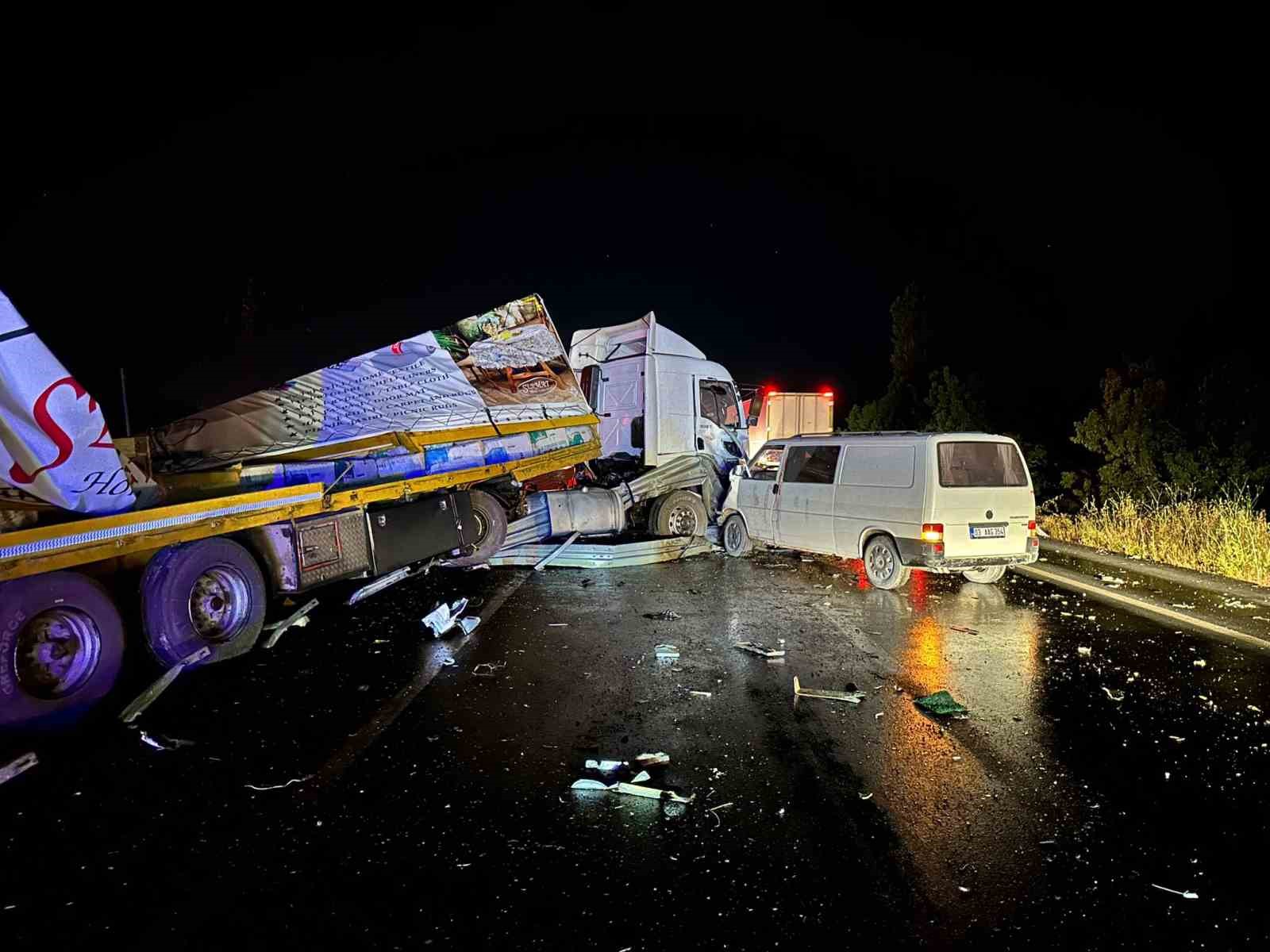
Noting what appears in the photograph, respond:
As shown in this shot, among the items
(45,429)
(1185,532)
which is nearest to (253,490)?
(45,429)

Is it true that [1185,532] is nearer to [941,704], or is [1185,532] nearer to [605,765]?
[941,704]

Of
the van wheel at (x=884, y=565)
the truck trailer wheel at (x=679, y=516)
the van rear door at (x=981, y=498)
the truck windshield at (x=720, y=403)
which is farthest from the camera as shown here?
the truck windshield at (x=720, y=403)

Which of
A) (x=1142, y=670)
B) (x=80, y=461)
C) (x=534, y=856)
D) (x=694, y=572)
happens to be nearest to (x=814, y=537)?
(x=694, y=572)

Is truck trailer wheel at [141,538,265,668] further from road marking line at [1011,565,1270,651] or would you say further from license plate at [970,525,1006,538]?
road marking line at [1011,565,1270,651]

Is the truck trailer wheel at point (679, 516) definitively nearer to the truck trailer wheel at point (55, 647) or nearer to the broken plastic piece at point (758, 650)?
the broken plastic piece at point (758, 650)

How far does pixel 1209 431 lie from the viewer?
1006 cm

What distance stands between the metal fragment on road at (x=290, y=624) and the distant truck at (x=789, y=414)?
15954 millimetres

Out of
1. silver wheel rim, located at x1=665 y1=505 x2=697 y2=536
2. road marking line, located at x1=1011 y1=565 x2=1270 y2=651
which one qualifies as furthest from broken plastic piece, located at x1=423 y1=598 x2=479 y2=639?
road marking line, located at x1=1011 y1=565 x2=1270 y2=651

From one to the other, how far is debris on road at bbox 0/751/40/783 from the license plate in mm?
7834

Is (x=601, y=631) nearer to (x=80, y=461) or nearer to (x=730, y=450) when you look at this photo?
(x=80, y=461)

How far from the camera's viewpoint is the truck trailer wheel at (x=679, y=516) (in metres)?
11.3

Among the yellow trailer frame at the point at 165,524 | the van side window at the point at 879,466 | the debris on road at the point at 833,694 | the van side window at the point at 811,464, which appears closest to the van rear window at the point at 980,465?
the van side window at the point at 879,466

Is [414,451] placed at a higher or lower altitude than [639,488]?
higher

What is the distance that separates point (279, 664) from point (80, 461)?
2.05m
